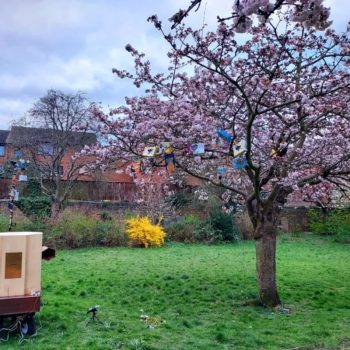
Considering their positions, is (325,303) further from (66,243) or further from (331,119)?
(66,243)

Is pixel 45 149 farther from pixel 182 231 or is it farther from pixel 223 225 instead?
pixel 223 225

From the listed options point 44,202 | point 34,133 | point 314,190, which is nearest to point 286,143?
point 314,190

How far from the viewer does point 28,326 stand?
4.52 m

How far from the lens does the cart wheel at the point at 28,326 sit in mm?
4500

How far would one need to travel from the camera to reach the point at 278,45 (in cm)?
512

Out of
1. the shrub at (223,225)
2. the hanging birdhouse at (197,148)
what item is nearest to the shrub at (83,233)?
the shrub at (223,225)

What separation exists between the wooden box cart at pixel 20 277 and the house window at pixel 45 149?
17705mm

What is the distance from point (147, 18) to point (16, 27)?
3.08 metres

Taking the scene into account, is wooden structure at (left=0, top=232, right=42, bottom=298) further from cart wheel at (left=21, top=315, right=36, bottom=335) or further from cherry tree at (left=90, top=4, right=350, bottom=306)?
cherry tree at (left=90, top=4, right=350, bottom=306)

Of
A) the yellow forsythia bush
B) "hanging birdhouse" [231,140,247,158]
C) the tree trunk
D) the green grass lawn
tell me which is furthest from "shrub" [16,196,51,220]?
"hanging birdhouse" [231,140,247,158]

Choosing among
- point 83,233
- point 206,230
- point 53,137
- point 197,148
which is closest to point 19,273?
point 197,148

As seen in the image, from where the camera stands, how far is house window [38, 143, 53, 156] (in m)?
21.5

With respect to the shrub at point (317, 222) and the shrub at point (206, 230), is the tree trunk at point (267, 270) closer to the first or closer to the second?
the shrub at point (206, 230)

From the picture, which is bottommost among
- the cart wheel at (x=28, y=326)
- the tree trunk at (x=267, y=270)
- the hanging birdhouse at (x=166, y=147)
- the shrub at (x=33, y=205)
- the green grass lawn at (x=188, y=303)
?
the green grass lawn at (x=188, y=303)
